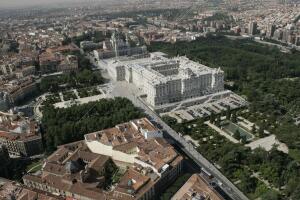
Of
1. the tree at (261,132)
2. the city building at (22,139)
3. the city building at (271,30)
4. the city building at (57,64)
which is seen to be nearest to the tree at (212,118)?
the tree at (261,132)

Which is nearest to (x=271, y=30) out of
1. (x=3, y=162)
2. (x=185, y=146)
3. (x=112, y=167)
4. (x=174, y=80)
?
(x=174, y=80)

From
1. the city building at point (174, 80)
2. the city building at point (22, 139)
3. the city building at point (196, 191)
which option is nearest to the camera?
the city building at point (196, 191)

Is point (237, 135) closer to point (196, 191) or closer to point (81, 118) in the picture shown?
point (196, 191)

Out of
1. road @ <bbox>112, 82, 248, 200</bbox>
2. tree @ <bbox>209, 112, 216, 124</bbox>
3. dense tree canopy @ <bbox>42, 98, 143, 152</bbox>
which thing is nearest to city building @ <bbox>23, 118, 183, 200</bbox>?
dense tree canopy @ <bbox>42, 98, 143, 152</bbox>

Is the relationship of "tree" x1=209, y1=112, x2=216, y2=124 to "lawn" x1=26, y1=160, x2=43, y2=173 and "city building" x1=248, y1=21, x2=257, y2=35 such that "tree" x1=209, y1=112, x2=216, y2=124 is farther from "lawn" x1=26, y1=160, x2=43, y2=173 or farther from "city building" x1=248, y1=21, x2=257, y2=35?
"city building" x1=248, y1=21, x2=257, y2=35

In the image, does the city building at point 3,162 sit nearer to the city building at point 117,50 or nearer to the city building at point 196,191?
the city building at point 196,191

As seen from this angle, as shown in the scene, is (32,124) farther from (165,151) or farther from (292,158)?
(292,158)
